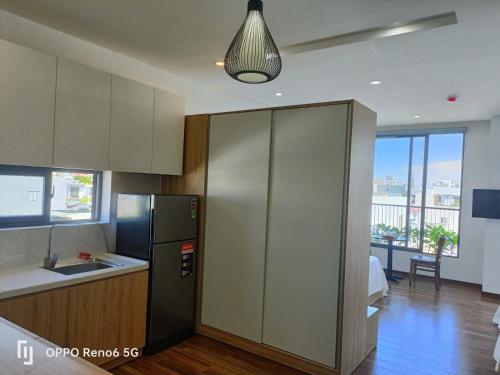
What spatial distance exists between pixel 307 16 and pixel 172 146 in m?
1.78

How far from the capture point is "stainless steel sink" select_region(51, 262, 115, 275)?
2896mm

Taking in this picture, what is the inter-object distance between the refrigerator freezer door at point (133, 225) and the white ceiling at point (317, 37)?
142 cm

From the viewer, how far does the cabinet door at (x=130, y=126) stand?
2971 millimetres

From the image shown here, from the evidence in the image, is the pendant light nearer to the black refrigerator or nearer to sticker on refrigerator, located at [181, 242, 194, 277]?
the black refrigerator

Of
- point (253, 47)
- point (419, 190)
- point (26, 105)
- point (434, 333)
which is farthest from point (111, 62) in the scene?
point (419, 190)

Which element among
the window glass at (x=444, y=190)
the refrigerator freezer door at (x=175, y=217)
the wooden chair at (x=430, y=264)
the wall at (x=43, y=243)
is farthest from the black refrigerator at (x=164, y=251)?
the window glass at (x=444, y=190)

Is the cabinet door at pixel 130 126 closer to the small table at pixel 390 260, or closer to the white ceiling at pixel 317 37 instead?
the white ceiling at pixel 317 37

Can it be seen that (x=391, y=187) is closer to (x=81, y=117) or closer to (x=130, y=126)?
(x=130, y=126)

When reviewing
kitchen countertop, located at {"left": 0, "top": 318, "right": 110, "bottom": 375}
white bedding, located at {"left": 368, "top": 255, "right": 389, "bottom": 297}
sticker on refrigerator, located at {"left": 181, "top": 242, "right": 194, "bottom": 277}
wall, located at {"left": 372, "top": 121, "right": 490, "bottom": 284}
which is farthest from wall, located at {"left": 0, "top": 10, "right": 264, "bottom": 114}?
wall, located at {"left": 372, "top": 121, "right": 490, "bottom": 284}

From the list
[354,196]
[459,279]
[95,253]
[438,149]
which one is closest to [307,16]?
[354,196]

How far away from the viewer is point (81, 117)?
107 inches

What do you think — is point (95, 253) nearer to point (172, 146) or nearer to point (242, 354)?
point (172, 146)

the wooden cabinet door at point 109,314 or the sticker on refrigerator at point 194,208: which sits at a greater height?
the sticker on refrigerator at point 194,208

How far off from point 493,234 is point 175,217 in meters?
5.10
